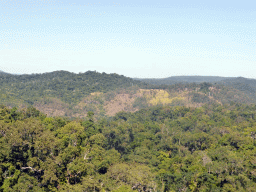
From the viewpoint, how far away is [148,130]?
315ft

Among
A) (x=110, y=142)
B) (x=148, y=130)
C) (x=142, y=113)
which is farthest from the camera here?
(x=142, y=113)

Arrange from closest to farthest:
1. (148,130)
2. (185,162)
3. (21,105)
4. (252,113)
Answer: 1. (185,162)
2. (148,130)
3. (252,113)
4. (21,105)

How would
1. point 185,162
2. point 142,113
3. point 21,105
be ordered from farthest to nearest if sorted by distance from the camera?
point 21,105
point 142,113
point 185,162

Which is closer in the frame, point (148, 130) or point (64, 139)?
point (64, 139)

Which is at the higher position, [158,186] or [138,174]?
[138,174]

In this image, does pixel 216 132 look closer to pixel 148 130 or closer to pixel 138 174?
pixel 148 130

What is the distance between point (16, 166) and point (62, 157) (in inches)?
290

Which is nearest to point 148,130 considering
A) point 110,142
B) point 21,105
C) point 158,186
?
point 110,142


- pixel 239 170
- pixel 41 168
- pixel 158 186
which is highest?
pixel 41 168

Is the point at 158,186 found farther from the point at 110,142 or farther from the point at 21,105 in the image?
the point at 21,105

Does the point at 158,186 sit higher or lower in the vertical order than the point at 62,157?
lower

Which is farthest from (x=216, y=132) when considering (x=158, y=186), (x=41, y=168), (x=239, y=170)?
(x=41, y=168)

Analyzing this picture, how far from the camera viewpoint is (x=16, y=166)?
40.9 m

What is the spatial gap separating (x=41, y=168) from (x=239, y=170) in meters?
37.3
